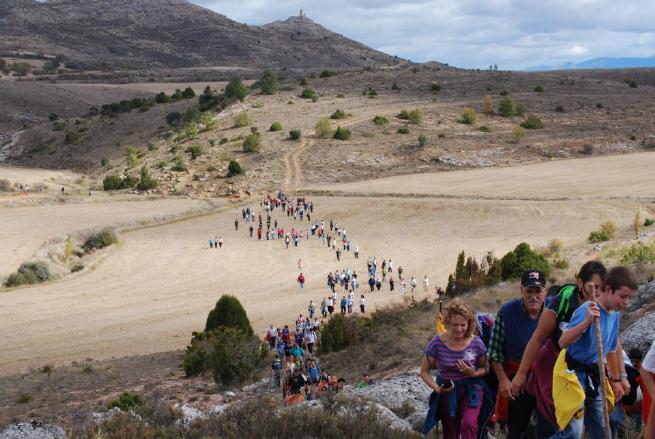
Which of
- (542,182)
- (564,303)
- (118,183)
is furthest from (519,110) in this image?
(564,303)

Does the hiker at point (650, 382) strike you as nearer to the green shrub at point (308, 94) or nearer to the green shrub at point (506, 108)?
the green shrub at point (506, 108)

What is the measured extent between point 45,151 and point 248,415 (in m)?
81.8

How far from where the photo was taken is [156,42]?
184250 millimetres

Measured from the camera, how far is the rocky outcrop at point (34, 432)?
24.5 feet

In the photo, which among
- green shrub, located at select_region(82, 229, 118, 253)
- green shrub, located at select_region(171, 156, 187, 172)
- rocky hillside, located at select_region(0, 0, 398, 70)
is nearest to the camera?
green shrub, located at select_region(82, 229, 118, 253)

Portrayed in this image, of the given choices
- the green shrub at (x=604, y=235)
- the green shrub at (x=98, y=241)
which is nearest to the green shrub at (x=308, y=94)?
the green shrub at (x=98, y=241)

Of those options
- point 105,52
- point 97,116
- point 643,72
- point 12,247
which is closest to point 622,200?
point 12,247

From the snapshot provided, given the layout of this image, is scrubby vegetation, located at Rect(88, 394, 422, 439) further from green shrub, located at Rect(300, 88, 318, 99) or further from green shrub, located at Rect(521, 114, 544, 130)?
green shrub, located at Rect(300, 88, 318, 99)

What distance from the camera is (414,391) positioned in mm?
10430

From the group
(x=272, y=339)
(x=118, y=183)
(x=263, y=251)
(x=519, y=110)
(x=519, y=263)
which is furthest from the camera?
(x=519, y=110)

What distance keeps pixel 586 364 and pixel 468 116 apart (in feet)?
239

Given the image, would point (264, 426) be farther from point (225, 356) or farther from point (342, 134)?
point (342, 134)

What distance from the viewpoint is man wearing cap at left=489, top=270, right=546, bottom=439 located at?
263 inches

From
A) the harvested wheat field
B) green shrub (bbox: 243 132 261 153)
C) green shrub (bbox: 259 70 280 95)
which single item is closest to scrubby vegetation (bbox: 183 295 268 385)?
the harvested wheat field
